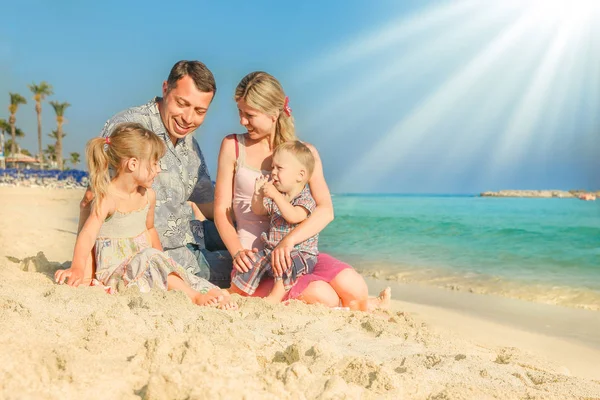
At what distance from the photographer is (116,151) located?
3457mm

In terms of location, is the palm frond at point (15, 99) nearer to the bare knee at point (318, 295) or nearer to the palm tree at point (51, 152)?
the palm tree at point (51, 152)

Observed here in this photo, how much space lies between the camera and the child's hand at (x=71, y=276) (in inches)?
124

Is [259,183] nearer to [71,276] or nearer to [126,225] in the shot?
[126,225]

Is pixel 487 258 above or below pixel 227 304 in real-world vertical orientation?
below

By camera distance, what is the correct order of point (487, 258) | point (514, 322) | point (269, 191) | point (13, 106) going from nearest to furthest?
point (269, 191) → point (514, 322) → point (487, 258) → point (13, 106)

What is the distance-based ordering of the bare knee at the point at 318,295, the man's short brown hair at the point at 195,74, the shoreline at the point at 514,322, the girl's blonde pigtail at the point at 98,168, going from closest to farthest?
the shoreline at the point at 514,322 < the girl's blonde pigtail at the point at 98,168 < the bare knee at the point at 318,295 < the man's short brown hair at the point at 195,74

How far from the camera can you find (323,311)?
11.0ft

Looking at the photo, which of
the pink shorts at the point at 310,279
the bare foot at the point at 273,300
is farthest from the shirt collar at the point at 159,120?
the bare foot at the point at 273,300

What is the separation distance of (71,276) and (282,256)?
1.27 meters

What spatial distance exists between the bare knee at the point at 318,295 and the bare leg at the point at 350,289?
7 cm

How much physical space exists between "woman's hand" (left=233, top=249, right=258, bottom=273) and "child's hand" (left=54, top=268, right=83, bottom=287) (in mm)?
979

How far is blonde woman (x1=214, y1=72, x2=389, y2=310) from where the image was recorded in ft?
11.6

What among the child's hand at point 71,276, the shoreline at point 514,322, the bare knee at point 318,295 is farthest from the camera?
the bare knee at point 318,295

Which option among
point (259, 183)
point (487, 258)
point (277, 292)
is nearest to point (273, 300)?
point (277, 292)
